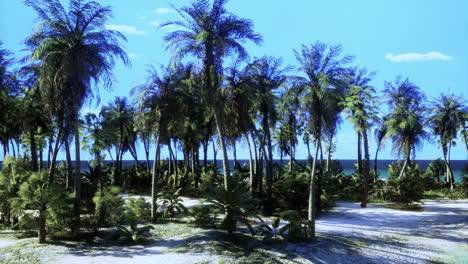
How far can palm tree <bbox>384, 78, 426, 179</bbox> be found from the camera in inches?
964

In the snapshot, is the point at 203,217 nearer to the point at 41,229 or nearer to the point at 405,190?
the point at 41,229

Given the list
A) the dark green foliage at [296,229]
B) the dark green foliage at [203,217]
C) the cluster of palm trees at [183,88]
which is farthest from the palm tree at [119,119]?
the dark green foliage at [296,229]

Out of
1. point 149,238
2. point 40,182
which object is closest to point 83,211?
point 40,182

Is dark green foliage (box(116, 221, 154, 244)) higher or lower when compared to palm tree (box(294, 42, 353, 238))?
lower

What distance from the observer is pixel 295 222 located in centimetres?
1241

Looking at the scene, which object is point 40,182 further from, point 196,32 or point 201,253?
point 196,32

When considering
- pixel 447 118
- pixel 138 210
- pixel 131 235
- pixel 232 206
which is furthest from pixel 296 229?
pixel 447 118

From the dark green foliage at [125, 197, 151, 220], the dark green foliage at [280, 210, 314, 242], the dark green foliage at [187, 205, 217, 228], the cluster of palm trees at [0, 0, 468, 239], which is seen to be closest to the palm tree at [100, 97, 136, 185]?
the cluster of palm trees at [0, 0, 468, 239]

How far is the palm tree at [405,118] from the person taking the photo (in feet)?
80.3

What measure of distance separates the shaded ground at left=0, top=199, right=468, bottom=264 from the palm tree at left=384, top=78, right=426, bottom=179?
35.8ft

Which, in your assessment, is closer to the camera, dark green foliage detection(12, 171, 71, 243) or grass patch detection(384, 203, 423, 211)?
dark green foliage detection(12, 171, 71, 243)

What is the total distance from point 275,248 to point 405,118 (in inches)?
713

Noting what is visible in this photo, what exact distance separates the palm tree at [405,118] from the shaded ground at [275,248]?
10919 mm

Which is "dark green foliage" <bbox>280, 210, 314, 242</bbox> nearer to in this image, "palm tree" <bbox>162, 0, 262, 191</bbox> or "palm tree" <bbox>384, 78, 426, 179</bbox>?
"palm tree" <bbox>162, 0, 262, 191</bbox>
